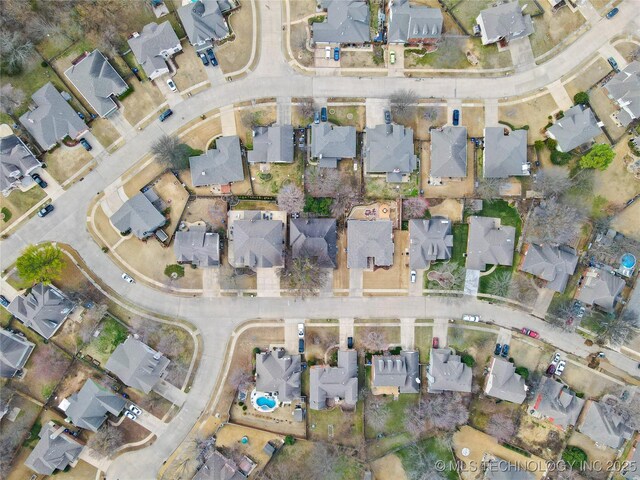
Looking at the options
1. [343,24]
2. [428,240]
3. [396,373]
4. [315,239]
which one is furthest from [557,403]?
[343,24]

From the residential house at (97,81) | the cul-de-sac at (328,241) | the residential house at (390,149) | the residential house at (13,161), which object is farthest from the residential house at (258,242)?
the residential house at (13,161)

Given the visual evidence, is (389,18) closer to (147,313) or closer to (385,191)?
(385,191)

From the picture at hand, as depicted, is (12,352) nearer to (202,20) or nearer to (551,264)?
(202,20)

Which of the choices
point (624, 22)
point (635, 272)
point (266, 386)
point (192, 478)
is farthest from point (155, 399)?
point (624, 22)

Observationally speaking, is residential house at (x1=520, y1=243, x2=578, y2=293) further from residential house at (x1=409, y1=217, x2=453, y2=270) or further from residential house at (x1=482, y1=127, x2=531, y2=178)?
residential house at (x1=409, y1=217, x2=453, y2=270)

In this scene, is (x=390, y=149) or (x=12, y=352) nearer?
(x=390, y=149)
